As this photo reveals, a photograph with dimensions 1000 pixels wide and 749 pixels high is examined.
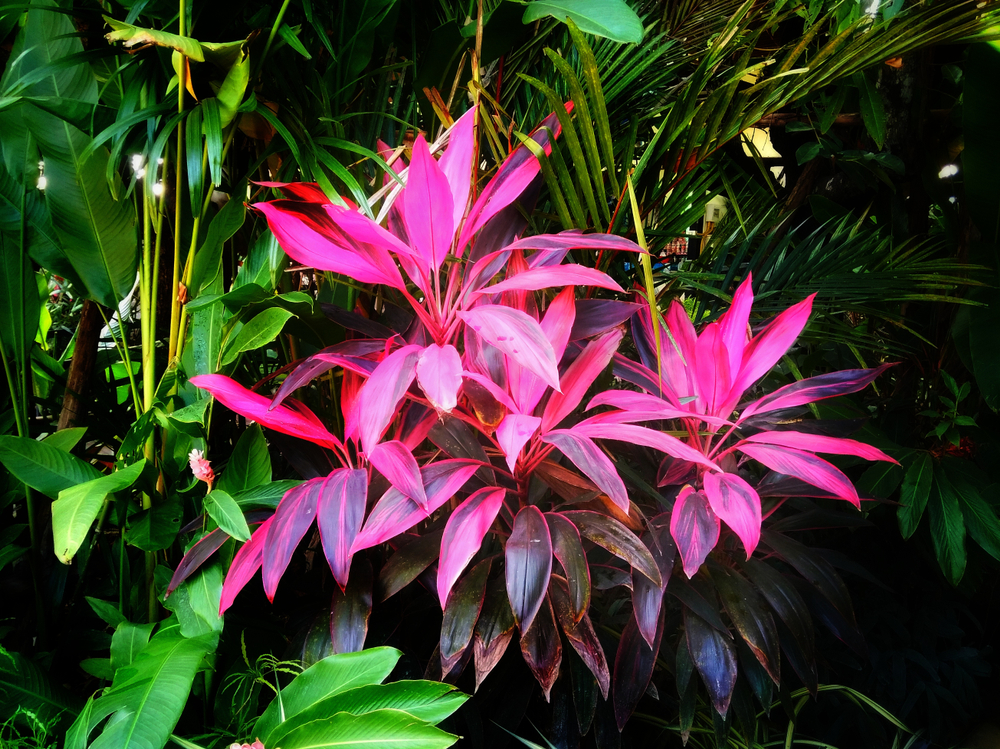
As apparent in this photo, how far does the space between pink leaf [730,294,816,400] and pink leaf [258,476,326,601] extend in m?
0.49

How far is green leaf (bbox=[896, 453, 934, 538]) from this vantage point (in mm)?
1022

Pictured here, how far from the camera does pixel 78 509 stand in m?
0.63

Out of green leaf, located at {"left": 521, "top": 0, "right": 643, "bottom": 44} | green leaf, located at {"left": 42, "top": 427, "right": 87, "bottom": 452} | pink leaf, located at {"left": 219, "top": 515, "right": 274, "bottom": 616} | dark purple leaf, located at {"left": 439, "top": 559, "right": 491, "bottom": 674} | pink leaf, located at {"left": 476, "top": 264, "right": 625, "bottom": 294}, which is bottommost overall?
dark purple leaf, located at {"left": 439, "top": 559, "right": 491, "bottom": 674}

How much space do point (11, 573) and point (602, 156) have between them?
3.58 ft

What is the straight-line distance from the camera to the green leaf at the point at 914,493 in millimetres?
1022

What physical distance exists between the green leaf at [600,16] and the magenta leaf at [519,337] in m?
0.29

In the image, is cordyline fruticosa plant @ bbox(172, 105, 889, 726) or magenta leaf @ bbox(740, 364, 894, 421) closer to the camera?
cordyline fruticosa plant @ bbox(172, 105, 889, 726)

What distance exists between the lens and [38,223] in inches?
35.7

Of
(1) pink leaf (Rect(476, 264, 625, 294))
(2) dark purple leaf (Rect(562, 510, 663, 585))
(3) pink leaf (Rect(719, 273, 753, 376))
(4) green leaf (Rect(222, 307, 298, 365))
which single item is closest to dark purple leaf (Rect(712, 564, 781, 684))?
(2) dark purple leaf (Rect(562, 510, 663, 585))

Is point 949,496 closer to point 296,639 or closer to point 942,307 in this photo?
point 942,307

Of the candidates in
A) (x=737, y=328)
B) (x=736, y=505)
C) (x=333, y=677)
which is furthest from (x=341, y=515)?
(x=737, y=328)

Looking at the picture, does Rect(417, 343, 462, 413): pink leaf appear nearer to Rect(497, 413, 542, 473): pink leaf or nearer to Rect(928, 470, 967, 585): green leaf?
Rect(497, 413, 542, 473): pink leaf

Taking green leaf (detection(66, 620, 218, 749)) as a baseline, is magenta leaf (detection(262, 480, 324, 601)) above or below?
above

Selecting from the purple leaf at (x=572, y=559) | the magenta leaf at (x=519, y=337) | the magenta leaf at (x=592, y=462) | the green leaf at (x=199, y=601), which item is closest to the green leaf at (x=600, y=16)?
the magenta leaf at (x=519, y=337)
